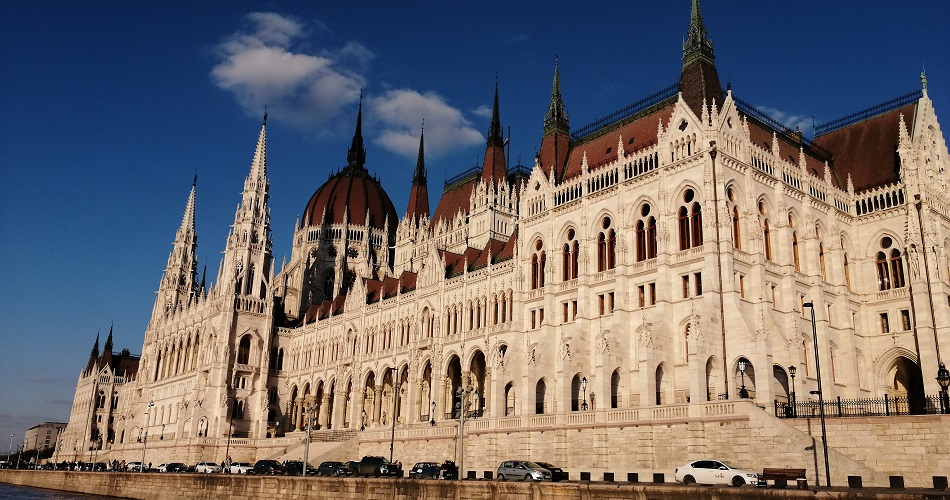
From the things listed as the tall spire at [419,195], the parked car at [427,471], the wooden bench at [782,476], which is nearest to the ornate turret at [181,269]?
the tall spire at [419,195]

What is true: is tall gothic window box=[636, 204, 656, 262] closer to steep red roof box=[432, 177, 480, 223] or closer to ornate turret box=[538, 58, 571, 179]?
ornate turret box=[538, 58, 571, 179]

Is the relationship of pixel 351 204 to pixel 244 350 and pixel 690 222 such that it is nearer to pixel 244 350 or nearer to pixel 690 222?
pixel 244 350

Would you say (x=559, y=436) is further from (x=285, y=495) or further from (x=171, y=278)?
(x=171, y=278)

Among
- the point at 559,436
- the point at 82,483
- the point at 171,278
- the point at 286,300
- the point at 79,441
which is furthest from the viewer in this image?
the point at 79,441

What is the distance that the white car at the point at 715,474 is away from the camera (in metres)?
32.4

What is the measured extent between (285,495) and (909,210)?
137 ft

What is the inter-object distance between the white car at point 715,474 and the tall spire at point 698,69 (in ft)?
81.1

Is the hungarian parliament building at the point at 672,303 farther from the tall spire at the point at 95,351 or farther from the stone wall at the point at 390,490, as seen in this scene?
the tall spire at the point at 95,351

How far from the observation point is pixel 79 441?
13488 centimetres

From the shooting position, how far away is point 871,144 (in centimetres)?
5819

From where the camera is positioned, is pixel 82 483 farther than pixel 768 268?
Yes

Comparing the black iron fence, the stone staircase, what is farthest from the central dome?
the black iron fence

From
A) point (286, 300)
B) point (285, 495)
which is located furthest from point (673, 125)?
point (286, 300)

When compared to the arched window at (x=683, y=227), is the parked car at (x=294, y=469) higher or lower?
lower
